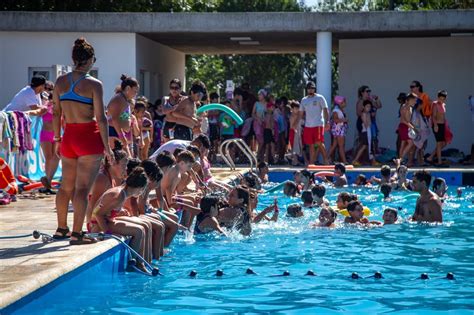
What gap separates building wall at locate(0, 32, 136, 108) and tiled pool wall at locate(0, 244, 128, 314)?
13320mm

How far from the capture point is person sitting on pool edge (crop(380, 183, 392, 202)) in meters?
15.6

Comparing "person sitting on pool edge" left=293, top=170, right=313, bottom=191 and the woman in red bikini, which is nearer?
the woman in red bikini

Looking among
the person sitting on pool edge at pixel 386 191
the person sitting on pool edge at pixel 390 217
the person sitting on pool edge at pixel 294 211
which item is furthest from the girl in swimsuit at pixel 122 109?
the person sitting on pool edge at pixel 386 191

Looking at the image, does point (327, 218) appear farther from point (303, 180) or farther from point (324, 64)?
point (324, 64)

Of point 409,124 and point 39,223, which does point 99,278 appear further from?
point 409,124

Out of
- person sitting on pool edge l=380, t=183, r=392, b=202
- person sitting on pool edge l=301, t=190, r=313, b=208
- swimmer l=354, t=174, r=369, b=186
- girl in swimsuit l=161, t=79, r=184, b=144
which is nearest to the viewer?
person sitting on pool edge l=301, t=190, r=313, b=208

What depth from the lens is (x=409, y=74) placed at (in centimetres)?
2342

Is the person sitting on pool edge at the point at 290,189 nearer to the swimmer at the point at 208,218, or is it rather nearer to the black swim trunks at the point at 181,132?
the black swim trunks at the point at 181,132

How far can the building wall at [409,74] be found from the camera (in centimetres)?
2320

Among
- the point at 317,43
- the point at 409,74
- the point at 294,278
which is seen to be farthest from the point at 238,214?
the point at 409,74

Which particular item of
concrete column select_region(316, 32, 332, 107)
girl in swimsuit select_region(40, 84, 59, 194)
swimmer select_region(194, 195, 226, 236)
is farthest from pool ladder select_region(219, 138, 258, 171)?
swimmer select_region(194, 195, 226, 236)

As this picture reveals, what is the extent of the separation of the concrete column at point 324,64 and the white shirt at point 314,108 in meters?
1.45

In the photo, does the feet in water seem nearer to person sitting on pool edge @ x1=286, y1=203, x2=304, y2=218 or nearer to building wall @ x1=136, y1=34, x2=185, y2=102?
person sitting on pool edge @ x1=286, y1=203, x2=304, y2=218

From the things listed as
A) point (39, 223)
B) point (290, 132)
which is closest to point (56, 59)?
point (290, 132)
